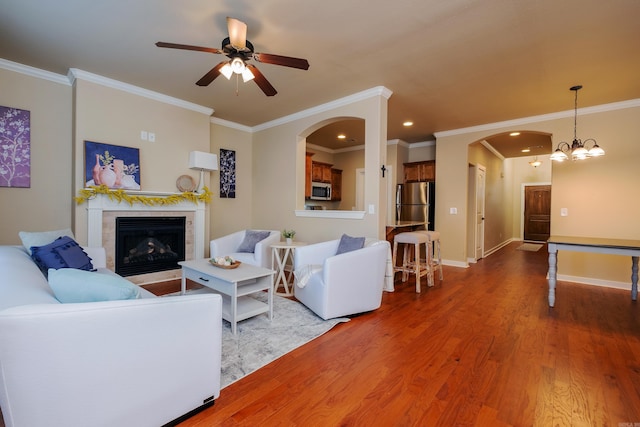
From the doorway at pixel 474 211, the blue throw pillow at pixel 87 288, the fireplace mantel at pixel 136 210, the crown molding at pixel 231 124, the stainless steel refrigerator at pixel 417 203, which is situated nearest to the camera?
the blue throw pillow at pixel 87 288

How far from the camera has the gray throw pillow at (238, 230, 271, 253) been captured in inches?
160

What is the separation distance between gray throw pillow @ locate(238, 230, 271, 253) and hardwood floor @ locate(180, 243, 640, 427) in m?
1.71

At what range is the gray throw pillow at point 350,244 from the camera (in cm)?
319

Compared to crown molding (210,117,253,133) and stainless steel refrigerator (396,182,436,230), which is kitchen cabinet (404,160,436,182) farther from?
crown molding (210,117,253,133)

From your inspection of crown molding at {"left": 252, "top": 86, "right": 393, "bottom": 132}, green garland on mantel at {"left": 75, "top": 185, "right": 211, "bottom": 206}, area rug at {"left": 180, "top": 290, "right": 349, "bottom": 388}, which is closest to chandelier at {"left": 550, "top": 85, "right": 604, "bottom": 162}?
crown molding at {"left": 252, "top": 86, "right": 393, "bottom": 132}

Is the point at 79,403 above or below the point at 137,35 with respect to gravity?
below

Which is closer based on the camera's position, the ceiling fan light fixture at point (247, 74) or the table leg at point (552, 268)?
the ceiling fan light fixture at point (247, 74)

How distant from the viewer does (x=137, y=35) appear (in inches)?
106

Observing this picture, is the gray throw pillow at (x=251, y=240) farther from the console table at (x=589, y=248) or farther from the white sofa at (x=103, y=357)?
the console table at (x=589, y=248)

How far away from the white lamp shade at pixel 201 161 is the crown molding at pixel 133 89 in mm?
693

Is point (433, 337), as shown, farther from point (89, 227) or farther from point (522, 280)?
point (89, 227)

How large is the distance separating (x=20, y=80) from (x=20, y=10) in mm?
1438

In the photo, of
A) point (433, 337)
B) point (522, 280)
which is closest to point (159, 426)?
point (433, 337)

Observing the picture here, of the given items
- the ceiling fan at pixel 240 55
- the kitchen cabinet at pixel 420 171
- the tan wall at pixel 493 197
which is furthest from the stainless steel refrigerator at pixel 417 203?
the ceiling fan at pixel 240 55
